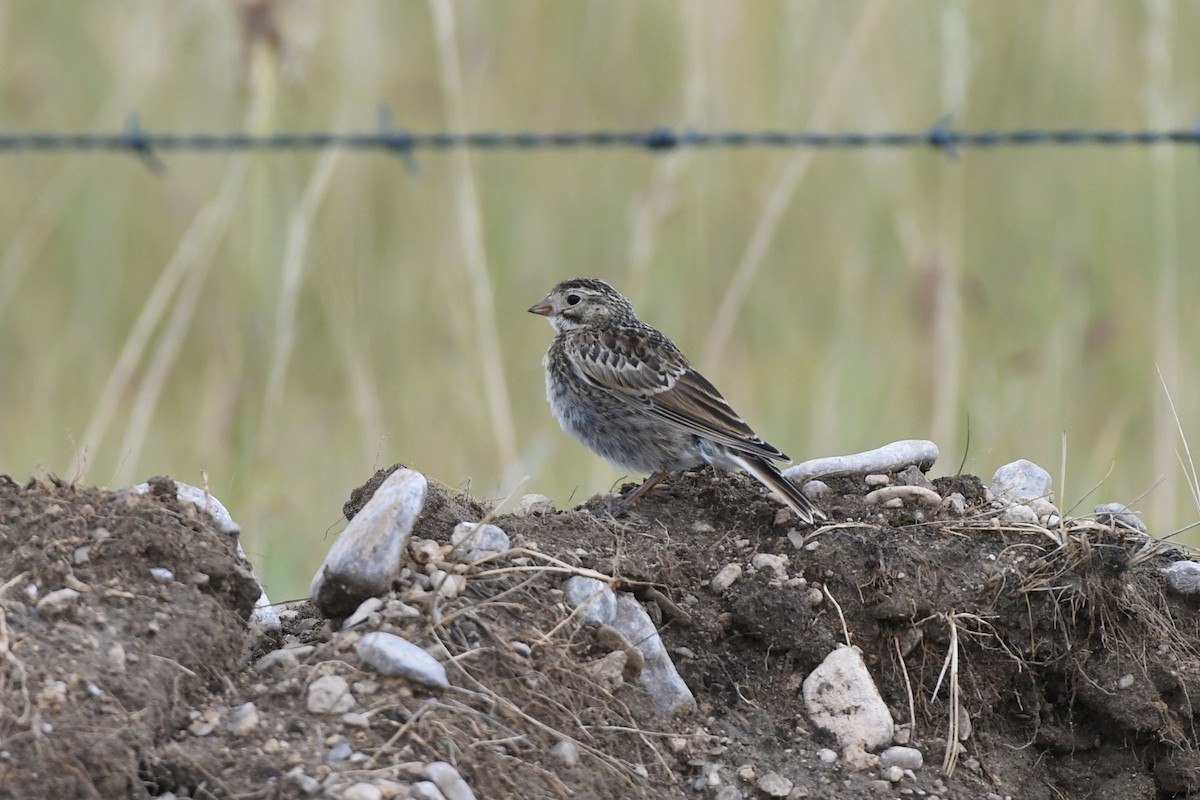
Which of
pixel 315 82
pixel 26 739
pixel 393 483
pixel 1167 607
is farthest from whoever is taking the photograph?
pixel 315 82

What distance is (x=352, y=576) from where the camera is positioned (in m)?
3.60

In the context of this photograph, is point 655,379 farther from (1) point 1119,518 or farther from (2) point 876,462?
(1) point 1119,518

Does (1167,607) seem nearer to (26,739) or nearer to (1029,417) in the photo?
(26,739)

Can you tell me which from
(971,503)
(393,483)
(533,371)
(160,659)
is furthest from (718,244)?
(160,659)

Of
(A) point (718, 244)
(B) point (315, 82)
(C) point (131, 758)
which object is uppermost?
(B) point (315, 82)

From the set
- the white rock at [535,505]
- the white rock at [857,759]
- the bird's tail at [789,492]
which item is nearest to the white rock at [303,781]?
the white rock at [857,759]

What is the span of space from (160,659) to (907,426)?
4.85 m

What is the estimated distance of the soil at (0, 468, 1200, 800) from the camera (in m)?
3.09

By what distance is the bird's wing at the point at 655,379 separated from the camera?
570 cm

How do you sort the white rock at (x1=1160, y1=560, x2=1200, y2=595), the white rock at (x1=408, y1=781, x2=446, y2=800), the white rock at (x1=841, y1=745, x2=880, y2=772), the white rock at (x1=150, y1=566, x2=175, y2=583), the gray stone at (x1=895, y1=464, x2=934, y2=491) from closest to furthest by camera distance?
the white rock at (x1=408, y1=781, x2=446, y2=800)
the white rock at (x1=150, y1=566, x2=175, y2=583)
the white rock at (x1=841, y1=745, x2=880, y2=772)
the white rock at (x1=1160, y1=560, x2=1200, y2=595)
the gray stone at (x1=895, y1=464, x2=934, y2=491)

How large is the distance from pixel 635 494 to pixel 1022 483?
3.88 ft

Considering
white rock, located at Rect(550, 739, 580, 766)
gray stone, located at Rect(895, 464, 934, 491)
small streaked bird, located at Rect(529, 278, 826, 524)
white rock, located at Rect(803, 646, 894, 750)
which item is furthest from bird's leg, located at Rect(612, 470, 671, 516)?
white rock, located at Rect(550, 739, 580, 766)

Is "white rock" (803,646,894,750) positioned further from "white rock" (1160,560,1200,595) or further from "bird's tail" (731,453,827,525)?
"white rock" (1160,560,1200,595)

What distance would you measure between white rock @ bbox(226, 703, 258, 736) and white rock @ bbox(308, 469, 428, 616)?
460 millimetres
